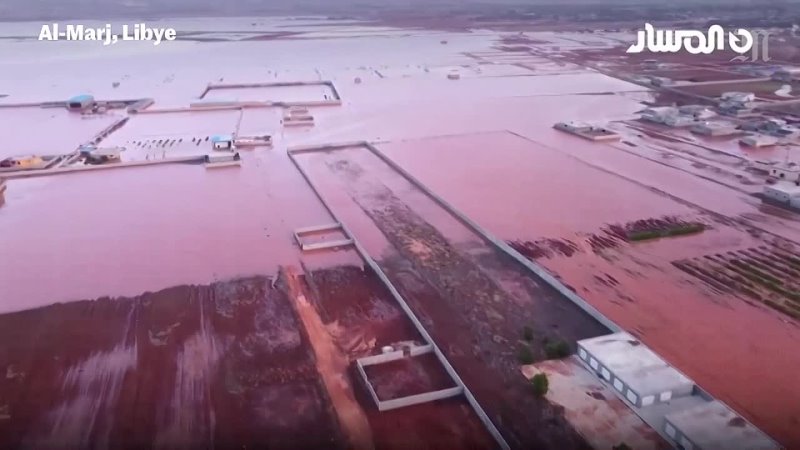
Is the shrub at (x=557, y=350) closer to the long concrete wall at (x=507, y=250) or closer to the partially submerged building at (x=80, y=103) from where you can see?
the long concrete wall at (x=507, y=250)

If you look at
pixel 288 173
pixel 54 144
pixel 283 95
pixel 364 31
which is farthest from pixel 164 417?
pixel 364 31

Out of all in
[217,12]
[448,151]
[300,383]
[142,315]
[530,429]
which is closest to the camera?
[530,429]

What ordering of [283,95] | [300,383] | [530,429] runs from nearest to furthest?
[530,429]
[300,383]
[283,95]

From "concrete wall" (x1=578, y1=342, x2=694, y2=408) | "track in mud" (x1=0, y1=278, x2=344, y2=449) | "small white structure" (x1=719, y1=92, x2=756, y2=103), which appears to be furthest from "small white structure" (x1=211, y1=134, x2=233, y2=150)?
"small white structure" (x1=719, y1=92, x2=756, y2=103)

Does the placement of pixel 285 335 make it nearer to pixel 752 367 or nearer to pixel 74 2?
pixel 752 367

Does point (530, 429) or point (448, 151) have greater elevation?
point (448, 151)

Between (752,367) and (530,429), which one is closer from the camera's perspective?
(530,429)

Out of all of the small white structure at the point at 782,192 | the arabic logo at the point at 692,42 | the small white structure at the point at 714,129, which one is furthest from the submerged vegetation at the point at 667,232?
the arabic logo at the point at 692,42
